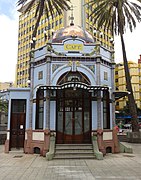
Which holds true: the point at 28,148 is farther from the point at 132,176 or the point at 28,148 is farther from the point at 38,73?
the point at 132,176

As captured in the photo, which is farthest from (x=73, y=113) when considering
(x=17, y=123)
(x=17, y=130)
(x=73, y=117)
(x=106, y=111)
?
(x=17, y=130)

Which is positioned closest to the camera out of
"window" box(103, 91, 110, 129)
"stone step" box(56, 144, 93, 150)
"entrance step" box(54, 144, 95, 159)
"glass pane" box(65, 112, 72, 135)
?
"entrance step" box(54, 144, 95, 159)

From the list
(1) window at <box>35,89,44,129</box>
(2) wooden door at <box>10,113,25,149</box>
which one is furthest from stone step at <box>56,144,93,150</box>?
(2) wooden door at <box>10,113,25,149</box>

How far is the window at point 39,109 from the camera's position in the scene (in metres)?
15.0

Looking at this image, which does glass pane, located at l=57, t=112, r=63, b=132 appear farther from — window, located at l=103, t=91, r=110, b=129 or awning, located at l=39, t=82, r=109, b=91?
window, located at l=103, t=91, r=110, b=129

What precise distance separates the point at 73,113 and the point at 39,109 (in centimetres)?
231

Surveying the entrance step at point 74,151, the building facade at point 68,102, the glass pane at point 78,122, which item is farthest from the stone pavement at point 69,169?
the glass pane at point 78,122

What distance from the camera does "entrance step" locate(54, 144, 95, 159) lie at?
1275 centimetres

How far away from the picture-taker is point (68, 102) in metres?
14.8

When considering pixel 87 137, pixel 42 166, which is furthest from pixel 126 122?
pixel 42 166

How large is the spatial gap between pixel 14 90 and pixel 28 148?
13.2ft

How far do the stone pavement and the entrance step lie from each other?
2.21ft

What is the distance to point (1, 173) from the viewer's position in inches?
372

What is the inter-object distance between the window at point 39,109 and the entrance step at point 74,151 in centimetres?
201
